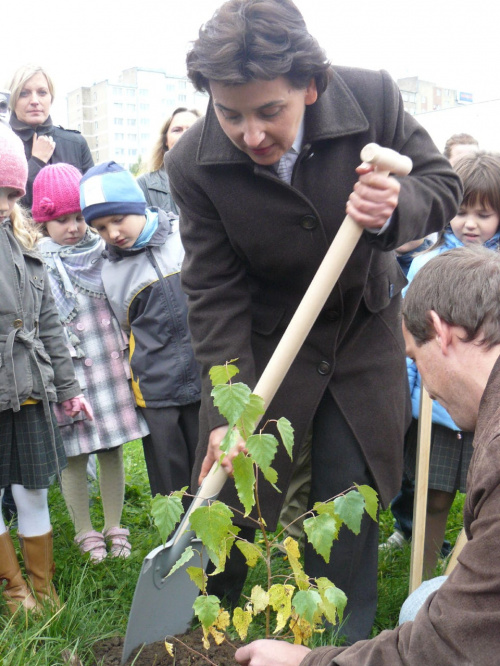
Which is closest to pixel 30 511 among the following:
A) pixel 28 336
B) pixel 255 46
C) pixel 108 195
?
pixel 28 336

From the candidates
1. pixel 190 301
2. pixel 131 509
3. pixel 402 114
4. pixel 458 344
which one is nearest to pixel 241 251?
pixel 190 301

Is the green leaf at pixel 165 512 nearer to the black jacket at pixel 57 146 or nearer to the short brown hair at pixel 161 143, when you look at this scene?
the black jacket at pixel 57 146

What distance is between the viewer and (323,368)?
2420 millimetres

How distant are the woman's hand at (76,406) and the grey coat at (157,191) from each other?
1.52 m

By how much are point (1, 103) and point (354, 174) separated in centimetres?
184

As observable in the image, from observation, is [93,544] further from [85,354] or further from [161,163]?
[161,163]

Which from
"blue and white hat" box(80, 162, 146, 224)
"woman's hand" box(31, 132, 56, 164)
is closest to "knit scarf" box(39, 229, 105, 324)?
"blue and white hat" box(80, 162, 146, 224)

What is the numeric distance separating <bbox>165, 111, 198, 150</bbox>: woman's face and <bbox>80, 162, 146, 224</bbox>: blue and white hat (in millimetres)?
1326

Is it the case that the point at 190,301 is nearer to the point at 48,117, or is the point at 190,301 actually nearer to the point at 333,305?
the point at 333,305

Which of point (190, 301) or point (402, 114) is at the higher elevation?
point (402, 114)

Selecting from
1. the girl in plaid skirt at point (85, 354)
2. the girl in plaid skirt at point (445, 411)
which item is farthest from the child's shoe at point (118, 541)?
the girl in plaid skirt at point (445, 411)

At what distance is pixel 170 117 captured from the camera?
4.64m

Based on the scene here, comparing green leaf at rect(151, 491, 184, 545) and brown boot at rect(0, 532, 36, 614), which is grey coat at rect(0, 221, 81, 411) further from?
green leaf at rect(151, 491, 184, 545)

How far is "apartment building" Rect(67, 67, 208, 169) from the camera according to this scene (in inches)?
2601
